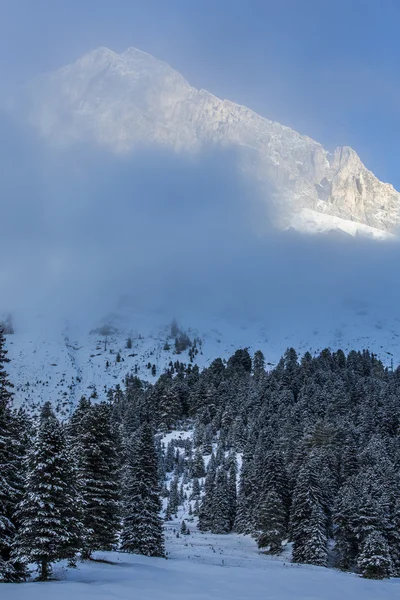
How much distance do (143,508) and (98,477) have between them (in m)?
7.26

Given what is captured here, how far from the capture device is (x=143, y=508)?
1597 inches

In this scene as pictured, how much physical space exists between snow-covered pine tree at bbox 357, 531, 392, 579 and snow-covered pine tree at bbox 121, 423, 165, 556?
57.1 ft

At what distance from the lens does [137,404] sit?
14500 cm

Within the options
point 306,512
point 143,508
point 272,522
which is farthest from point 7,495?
point 272,522

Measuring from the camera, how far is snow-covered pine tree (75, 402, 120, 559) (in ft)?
113

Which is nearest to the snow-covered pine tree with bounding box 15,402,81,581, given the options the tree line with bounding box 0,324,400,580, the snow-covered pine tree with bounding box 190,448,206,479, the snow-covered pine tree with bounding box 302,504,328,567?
the tree line with bounding box 0,324,400,580

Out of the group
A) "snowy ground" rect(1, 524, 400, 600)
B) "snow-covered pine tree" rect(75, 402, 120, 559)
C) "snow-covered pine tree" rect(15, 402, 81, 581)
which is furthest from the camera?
"snow-covered pine tree" rect(75, 402, 120, 559)

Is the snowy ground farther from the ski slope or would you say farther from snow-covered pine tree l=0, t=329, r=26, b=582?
snow-covered pine tree l=0, t=329, r=26, b=582

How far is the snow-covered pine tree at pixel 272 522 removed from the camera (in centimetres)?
5644

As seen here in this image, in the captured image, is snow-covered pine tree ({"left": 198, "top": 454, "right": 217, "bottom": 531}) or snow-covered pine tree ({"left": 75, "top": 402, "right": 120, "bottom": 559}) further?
snow-covered pine tree ({"left": 198, "top": 454, "right": 217, "bottom": 531})

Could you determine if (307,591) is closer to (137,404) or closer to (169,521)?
(169,521)

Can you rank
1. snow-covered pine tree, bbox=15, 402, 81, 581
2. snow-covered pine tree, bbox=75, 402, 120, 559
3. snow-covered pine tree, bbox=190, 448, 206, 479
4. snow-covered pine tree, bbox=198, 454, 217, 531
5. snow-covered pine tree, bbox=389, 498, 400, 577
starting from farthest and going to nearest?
snow-covered pine tree, bbox=190, 448, 206, 479 → snow-covered pine tree, bbox=198, 454, 217, 531 → snow-covered pine tree, bbox=389, 498, 400, 577 → snow-covered pine tree, bbox=75, 402, 120, 559 → snow-covered pine tree, bbox=15, 402, 81, 581

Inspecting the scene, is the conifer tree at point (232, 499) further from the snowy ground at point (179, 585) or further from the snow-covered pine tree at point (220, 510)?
the snowy ground at point (179, 585)

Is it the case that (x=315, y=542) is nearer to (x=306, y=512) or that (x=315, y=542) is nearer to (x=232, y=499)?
(x=306, y=512)
